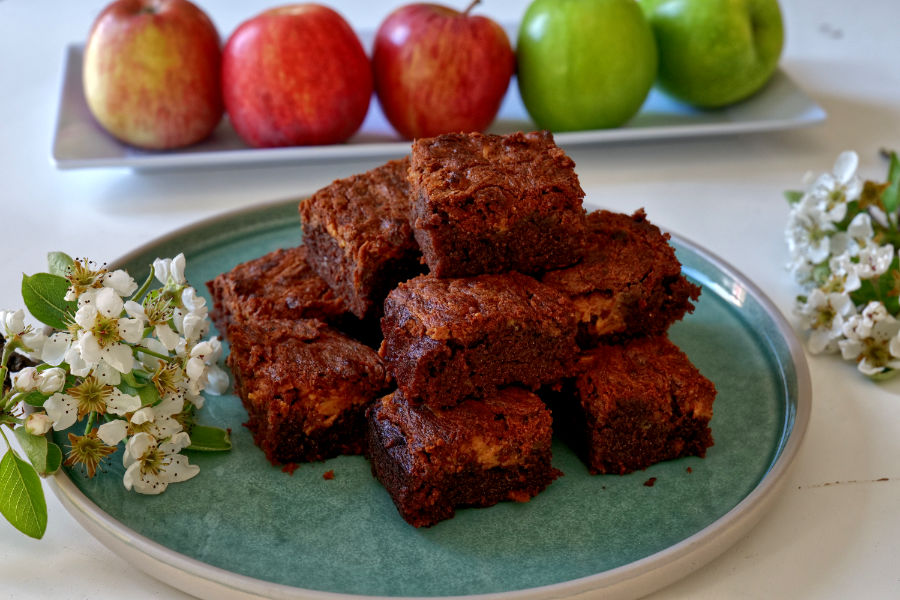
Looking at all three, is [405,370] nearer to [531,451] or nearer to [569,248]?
[531,451]

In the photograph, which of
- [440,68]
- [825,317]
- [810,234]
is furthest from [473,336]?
[440,68]

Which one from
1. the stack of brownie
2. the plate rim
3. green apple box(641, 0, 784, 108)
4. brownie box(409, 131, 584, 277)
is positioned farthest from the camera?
green apple box(641, 0, 784, 108)

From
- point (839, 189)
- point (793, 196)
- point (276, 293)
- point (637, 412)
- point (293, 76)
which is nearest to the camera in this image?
point (637, 412)

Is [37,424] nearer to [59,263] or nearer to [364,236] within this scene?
[59,263]

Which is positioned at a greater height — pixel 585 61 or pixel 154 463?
pixel 585 61

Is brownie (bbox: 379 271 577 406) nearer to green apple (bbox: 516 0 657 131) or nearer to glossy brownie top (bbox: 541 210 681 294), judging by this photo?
glossy brownie top (bbox: 541 210 681 294)

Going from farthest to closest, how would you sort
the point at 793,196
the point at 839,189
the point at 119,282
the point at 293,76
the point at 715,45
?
the point at 715,45 → the point at 293,76 → the point at 793,196 → the point at 839,189 → the point at 119,282

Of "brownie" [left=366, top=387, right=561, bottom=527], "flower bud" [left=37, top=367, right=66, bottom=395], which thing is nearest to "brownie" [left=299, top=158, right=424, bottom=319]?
"brownie" [left=366, top=387, right=561, bottom=527]

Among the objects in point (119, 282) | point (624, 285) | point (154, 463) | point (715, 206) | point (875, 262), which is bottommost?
point (715, 206)
